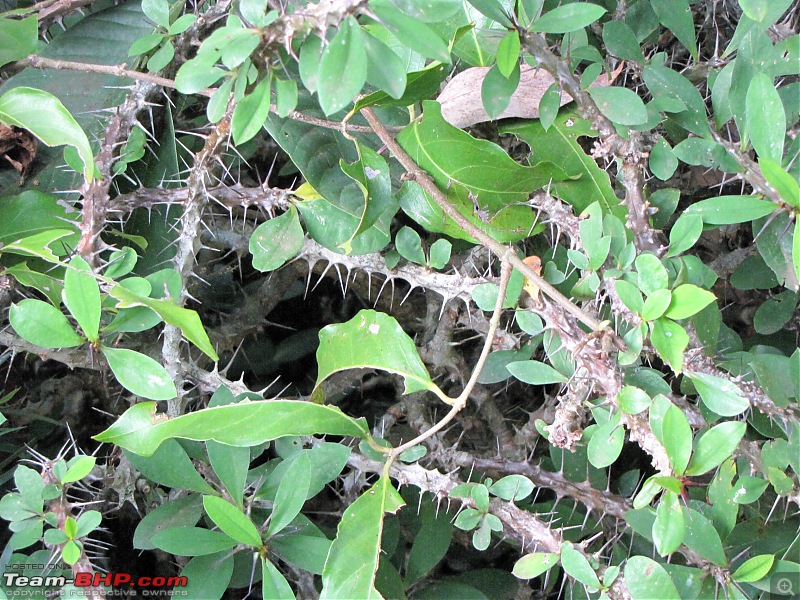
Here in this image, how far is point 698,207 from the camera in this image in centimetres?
76

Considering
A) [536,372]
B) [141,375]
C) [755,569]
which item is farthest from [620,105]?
[141,375]

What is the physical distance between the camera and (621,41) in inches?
34.9

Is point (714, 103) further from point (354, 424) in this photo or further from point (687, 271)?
point (354, 424)

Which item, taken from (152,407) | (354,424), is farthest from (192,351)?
(354,424)

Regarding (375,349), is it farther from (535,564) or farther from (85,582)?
(85,582)

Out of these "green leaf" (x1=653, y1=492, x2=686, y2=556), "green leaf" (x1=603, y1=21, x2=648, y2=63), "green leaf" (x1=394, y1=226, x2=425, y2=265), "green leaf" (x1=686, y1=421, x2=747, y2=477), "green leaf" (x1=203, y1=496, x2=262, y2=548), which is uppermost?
"green leaf" (x1=603, y1=21, x2=648, y2=63)

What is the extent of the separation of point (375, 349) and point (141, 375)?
0.31m

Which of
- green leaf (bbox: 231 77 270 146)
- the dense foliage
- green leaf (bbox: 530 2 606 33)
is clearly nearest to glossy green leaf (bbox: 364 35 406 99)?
the dense foliage

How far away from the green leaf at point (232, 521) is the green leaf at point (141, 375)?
149 mm

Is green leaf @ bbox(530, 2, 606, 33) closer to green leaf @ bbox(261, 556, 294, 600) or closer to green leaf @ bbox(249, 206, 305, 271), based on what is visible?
green leaf @ bbox(249, 206, 305, 271)

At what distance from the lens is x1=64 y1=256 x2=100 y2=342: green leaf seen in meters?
0.75

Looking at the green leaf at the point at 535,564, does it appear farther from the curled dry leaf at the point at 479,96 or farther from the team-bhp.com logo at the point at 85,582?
the curled dry leaf at the point at 479,96

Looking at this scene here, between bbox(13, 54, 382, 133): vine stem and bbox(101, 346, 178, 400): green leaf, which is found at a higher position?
bbox(13, 54, 382, 133): vine stem

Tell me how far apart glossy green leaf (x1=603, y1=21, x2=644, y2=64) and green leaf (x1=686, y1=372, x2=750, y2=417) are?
0.49 metres
